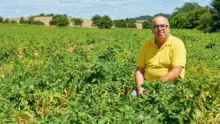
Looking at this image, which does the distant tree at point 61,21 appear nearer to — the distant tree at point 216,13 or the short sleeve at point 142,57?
the distant tree at point 216,13

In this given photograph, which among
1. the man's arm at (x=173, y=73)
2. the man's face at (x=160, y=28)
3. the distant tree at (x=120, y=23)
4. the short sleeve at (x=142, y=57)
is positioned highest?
the man's face at (x=160, y=28)

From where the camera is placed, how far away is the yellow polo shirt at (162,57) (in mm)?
5113

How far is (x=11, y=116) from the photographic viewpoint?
398 centimetres

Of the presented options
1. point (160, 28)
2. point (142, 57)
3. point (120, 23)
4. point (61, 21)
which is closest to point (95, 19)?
point (120, 23)

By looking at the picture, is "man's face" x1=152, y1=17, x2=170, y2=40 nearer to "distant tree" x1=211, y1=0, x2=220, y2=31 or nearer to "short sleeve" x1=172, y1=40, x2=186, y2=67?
"short sleeve" x1=172, y1=40, x2=186, y2=67

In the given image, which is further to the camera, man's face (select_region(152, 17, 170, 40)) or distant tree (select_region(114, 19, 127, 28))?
distant tree (select_region(114, 19, 127, 28))

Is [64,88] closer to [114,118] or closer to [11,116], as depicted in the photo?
[11,116]

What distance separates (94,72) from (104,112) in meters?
2.24

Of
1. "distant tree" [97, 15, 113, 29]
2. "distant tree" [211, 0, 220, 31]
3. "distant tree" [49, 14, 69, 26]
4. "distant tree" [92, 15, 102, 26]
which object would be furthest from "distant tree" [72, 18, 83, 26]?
"distant tree" [211, 0, 220, 31]

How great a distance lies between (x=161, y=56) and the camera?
5.25m

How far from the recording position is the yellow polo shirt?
5113mm

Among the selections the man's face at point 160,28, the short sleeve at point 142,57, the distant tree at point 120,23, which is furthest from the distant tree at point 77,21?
the man's face at point 160,28

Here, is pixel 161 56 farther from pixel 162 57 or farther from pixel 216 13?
pixel 216 13

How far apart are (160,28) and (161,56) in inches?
16.6
